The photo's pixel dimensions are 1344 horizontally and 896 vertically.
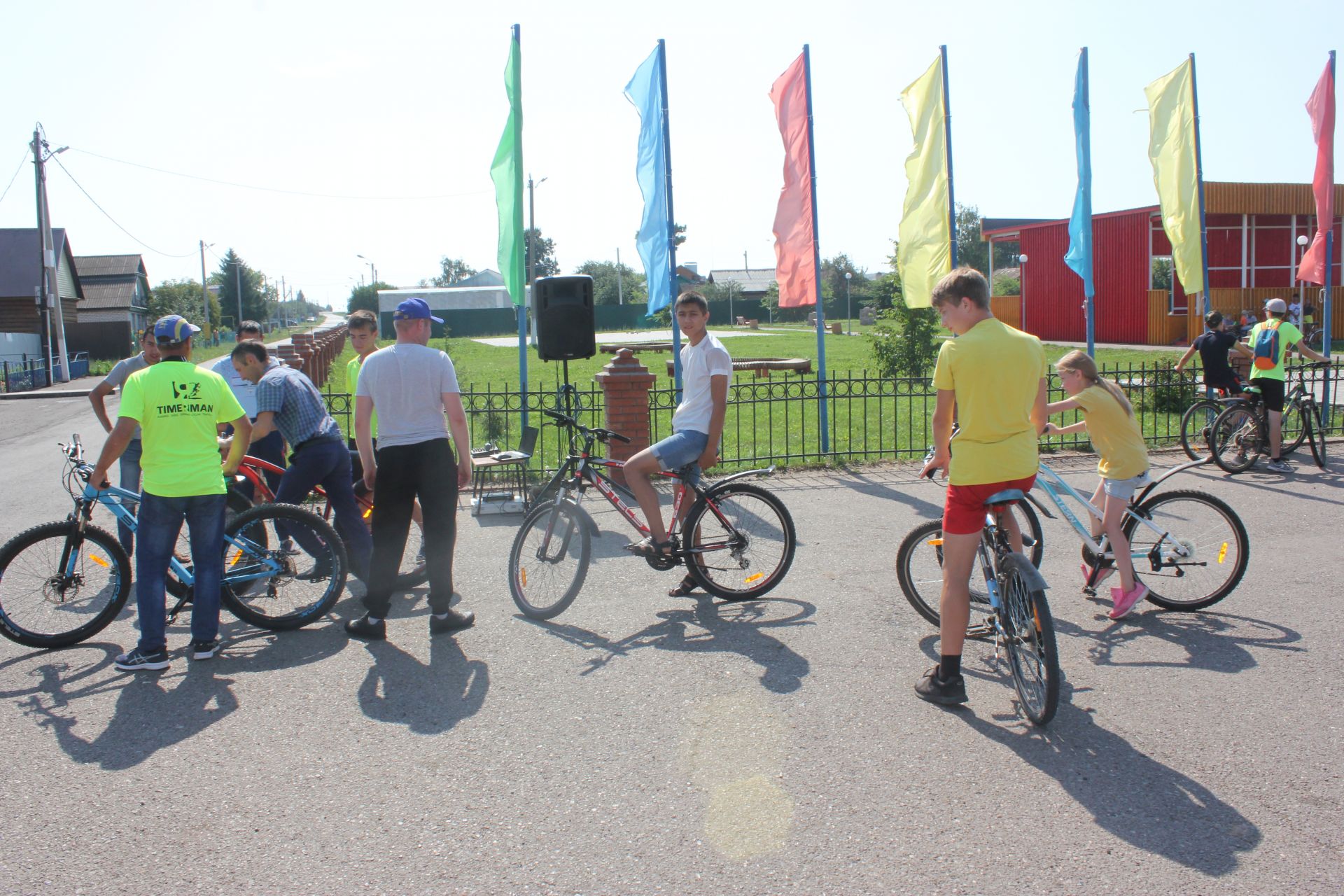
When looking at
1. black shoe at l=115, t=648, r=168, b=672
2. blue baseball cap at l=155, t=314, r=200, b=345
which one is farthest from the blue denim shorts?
black shoe at l=115, t=648, r=168, b=672

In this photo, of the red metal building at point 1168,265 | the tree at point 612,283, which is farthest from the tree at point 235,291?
the red metal building at point 1168,265

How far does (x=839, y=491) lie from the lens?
31.3 feet

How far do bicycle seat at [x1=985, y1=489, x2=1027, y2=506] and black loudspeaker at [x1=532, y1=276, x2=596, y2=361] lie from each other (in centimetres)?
568

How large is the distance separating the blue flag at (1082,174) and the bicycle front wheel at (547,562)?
8680 millimetres

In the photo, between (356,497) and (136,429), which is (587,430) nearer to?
(356,497)

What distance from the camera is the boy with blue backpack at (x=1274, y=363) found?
9719mm

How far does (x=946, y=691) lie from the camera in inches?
166

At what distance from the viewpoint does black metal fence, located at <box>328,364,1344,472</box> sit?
35.2 feet

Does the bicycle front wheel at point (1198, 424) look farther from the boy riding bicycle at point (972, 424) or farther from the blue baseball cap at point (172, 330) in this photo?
the blue baseball cap at point (172, 330)

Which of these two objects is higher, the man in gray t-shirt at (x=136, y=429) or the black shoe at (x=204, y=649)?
the man in gray t-shirt at (x=136, y=429)

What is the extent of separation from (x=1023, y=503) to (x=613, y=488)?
7.86ft

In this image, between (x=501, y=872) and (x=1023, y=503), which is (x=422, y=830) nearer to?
(x=501, y=872)

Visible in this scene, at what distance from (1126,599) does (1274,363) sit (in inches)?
234

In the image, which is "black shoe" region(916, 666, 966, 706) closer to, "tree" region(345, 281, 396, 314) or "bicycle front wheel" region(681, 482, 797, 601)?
"bicycle front wheel" region(681, 482, 797, 601)
